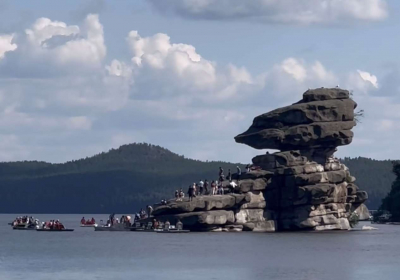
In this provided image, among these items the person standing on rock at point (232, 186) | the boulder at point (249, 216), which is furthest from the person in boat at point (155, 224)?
the person standing on rock at point (232, 186)

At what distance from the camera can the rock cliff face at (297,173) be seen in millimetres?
97750

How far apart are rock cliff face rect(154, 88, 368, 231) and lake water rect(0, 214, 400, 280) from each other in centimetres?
204

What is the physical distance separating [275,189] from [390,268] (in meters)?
29.1

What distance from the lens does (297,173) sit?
98.2 meters

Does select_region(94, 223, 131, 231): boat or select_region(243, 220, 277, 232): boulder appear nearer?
select_region(243, 220, 277, 232): boulder

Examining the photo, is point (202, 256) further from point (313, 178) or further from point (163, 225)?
point (313, 178)

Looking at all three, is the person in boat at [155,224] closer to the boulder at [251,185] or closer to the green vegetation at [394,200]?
the boulder at [251,185]

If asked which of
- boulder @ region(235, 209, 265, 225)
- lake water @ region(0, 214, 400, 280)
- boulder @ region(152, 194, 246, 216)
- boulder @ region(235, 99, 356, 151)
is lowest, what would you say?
lake water @ region(0, 214, 400, 280)

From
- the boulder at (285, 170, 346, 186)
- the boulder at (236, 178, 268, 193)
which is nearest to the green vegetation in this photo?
the boulder at (285, 170, 346, 186)

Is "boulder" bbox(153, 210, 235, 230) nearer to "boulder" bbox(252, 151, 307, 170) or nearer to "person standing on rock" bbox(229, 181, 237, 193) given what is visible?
"person standing on rock" bbox(229, 181, 237, 193)

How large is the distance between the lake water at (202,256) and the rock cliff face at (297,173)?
6.70ft

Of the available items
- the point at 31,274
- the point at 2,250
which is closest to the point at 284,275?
the point at 31,274

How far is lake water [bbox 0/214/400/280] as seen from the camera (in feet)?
219

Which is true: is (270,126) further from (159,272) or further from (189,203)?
(159,272)
